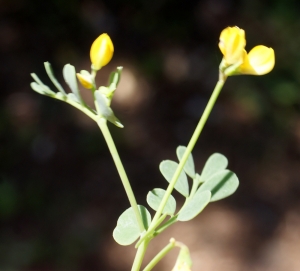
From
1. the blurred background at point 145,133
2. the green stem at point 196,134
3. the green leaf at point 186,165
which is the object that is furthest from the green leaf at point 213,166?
the blurred background at point 145,133

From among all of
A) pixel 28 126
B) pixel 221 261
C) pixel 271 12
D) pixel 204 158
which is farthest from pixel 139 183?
pixel 271 12

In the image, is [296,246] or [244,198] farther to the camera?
[244,198]

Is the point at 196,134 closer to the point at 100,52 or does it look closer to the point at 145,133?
the point at 100,52

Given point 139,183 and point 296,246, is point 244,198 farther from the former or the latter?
point 139,183

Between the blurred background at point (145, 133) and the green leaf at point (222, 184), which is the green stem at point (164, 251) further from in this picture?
the blurred background at point (145, 133)

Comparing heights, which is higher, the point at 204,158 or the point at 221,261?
the point at 204,158

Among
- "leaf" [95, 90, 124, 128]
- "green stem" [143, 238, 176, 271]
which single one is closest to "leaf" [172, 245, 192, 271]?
"green stem" [143, 238, 176, 271]

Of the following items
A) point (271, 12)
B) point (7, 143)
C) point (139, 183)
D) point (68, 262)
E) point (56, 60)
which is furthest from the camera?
point (271, 12)
